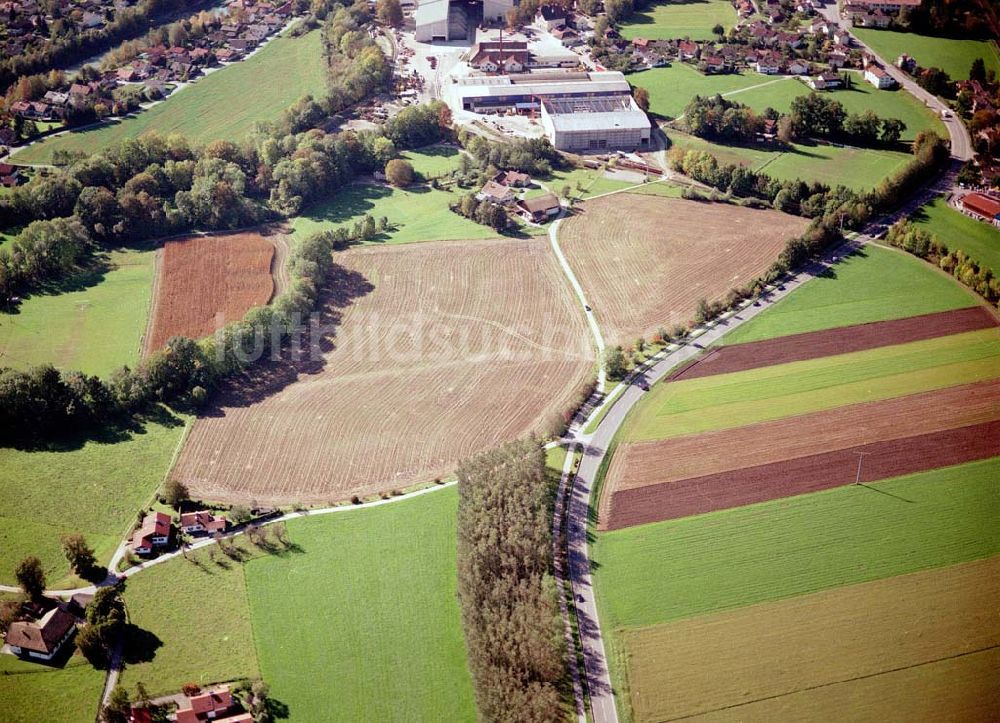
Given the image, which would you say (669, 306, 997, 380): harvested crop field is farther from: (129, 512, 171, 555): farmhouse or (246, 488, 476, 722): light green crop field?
(129, 512, 171, 555): farmhouse

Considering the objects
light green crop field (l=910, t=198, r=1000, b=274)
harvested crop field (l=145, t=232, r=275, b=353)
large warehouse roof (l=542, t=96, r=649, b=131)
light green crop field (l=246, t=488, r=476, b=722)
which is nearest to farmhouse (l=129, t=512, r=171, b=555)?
light green crop field (l=246, t=488, r=476, b=722)

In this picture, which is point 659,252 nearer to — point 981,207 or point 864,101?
point 981,207

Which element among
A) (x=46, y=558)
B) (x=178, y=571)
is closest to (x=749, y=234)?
(x=178, y=571)

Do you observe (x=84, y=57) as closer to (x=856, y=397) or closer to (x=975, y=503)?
(x=856, y=397)

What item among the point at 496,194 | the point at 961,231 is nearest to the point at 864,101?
the point at 961,231

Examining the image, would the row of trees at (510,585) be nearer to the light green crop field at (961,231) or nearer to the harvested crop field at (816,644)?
the harvested crop field at (816,644)

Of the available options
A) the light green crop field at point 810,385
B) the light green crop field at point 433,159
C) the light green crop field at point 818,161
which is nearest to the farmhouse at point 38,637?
the light green crop field at point 810,385
